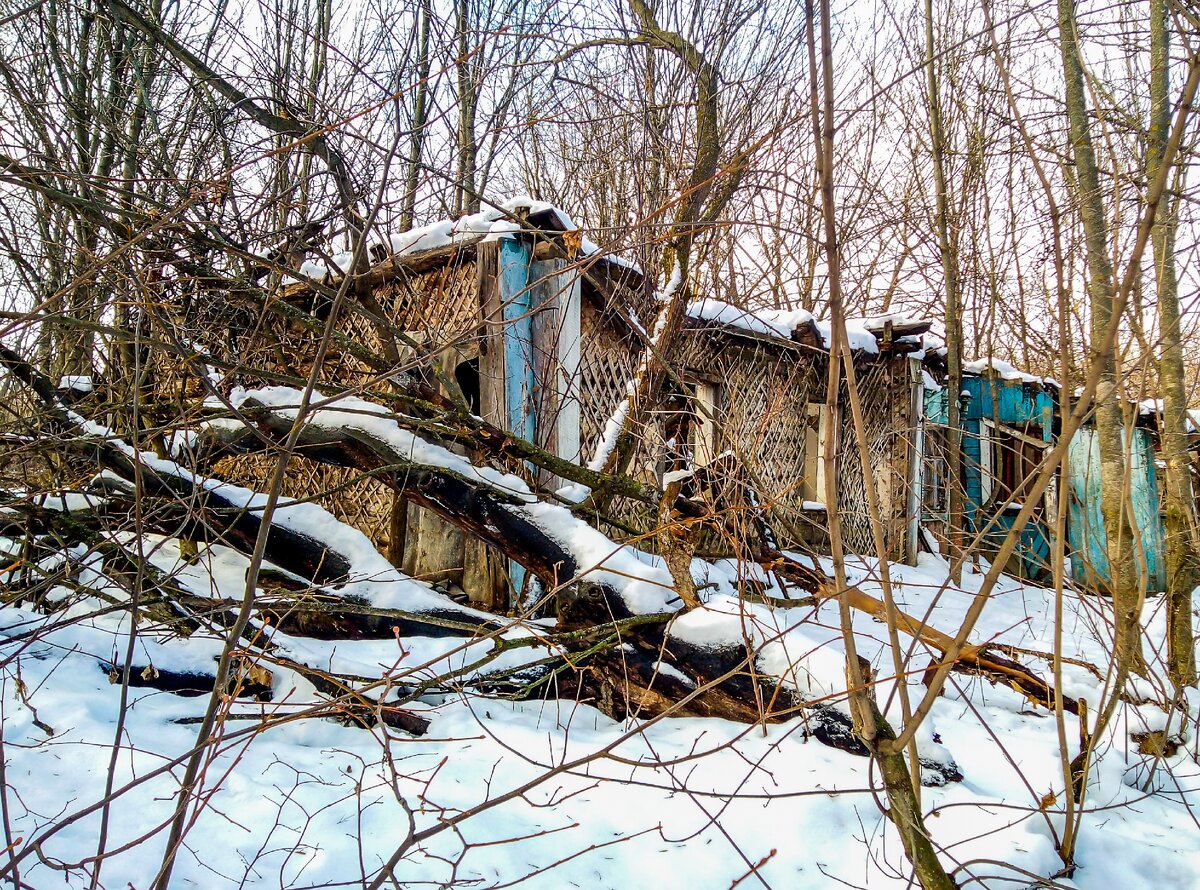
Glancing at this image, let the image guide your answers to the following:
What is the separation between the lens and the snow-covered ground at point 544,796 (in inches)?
72.7

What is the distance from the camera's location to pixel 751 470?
2.78 m

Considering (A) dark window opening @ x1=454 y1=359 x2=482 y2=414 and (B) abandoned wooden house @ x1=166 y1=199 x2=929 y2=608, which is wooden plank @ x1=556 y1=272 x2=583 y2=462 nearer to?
(B) abandoned wooden house @ x1=166 y1=199 x2=929 y2=608

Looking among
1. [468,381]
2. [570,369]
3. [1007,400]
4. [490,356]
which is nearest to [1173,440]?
[570,369]

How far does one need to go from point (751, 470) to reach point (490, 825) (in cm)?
149

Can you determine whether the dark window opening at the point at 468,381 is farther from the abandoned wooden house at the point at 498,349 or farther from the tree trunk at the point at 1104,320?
the tree trunk at the point at 1104,320

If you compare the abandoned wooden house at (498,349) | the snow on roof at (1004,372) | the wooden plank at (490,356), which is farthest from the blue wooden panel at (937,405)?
the wooden plank at (490,356)

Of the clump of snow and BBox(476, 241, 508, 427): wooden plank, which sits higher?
BBox(476, 241, 508, 427): wooden plank

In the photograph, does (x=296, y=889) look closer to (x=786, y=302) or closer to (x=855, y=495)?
(x=855, y=495)

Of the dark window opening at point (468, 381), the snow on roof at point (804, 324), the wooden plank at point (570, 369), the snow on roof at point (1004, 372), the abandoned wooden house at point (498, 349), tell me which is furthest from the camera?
the snow on roof at point (1004, 372)

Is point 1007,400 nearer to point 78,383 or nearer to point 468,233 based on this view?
point 468,233

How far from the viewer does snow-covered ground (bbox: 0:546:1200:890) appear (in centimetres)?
185

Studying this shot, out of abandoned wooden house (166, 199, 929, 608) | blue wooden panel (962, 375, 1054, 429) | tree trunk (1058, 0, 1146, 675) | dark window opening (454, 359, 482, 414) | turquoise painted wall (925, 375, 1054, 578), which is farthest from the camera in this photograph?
blue wooden panel (962, 375, 1054, 429)

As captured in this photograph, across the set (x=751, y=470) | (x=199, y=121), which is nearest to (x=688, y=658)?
(x=751, y=470)

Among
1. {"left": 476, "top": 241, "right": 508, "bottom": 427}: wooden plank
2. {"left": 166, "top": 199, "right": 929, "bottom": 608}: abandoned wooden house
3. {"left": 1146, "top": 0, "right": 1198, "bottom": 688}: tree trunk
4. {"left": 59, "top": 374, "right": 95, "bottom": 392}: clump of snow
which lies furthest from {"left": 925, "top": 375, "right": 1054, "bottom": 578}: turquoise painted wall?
{"left": 59, "top": 374, "right": 95, "bottom": 392}: clump of snow
